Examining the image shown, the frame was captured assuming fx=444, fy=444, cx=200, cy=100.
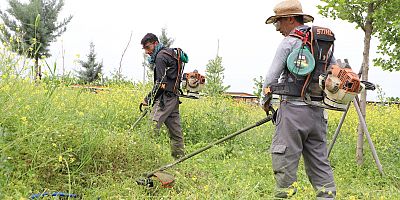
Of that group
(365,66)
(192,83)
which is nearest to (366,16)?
(365,66)

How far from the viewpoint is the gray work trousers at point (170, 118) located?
20.2 ft

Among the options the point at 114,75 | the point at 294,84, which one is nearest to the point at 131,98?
the point at 114,75

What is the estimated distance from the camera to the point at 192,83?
641 cm

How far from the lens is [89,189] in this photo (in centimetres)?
412

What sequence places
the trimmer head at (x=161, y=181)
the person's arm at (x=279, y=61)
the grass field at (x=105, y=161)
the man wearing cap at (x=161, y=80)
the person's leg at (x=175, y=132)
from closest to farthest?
the grass field at (x=105, y=161), the person's arm at (x=279, y=61), the trimmer head at (x=161, y=181), the man wearing cap at (x=161, y=80), the person's leg at (x=175, y=132)

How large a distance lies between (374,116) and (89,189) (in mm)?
8376

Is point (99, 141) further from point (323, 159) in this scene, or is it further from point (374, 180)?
point (374, 180)

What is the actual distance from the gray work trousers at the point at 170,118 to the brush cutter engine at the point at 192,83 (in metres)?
0.25

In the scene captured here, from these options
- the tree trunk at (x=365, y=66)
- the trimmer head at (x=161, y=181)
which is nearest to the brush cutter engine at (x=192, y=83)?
the trimmer head at (x=161, y=181)

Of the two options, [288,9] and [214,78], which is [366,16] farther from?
[214,78]

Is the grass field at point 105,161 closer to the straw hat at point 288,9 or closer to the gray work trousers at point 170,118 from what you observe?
the gray work trousers at point 170,118

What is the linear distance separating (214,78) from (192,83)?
485cm

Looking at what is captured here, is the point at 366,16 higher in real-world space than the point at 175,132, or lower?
higher

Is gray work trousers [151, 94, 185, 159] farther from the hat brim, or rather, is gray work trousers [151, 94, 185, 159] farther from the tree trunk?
the tree trunk
